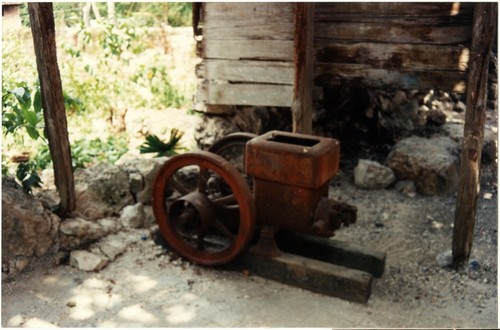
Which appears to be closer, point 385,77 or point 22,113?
point 22,113

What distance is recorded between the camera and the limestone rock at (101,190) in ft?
18.1

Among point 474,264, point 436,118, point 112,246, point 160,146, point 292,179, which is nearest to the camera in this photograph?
point 292,179

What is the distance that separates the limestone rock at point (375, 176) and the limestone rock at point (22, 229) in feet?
11.6

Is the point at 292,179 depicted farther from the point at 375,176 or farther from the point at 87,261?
the point at 375,176

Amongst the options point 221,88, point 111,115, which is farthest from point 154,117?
point 221,88

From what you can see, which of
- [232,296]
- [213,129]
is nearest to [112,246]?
[232,296]

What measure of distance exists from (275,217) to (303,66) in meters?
1.70

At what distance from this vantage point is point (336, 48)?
18.9 feet

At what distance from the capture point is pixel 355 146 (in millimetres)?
7551

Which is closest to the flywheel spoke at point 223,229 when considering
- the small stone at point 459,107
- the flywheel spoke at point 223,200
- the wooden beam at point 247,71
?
the flywheel spoke at point 223,200

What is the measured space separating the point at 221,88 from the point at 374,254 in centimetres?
265

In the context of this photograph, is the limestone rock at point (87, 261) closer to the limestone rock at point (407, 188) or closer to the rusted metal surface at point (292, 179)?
the rusted metal surface at point (292, 179)

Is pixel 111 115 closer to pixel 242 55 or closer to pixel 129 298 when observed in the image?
pixel 242 55

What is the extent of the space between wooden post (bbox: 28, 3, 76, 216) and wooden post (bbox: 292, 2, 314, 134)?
7.39 ft
